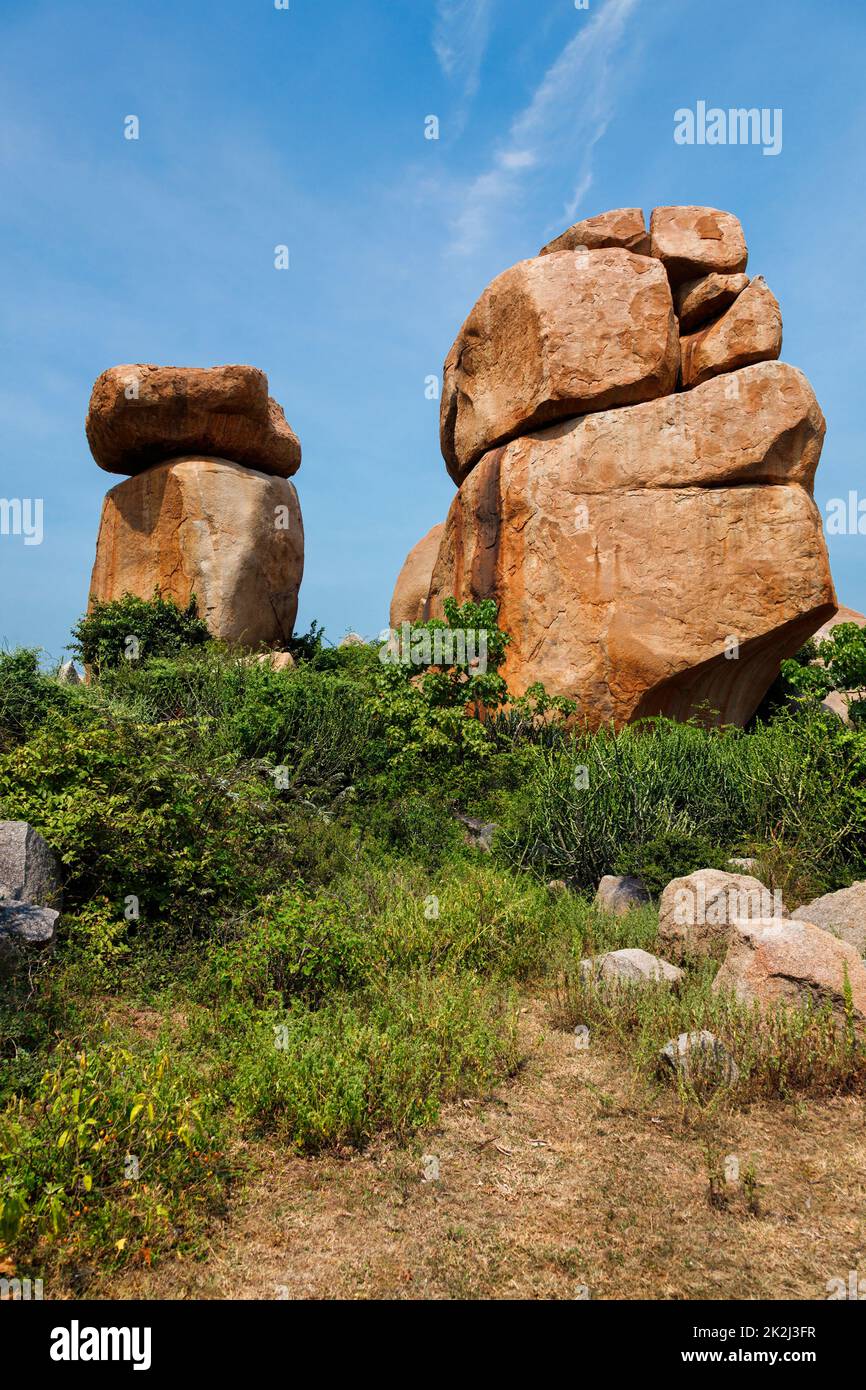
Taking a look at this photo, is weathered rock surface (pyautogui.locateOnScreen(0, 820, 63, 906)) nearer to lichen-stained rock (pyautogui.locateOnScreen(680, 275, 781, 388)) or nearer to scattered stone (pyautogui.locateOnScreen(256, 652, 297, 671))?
scattered stone (pyautogui.locateOnScreen(256, 652, 297, 671))

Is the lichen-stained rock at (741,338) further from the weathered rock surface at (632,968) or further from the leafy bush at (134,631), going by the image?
the weathered rock surface at (632,968)

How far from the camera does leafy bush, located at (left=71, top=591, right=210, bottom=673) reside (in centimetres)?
1595

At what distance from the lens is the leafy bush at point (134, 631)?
15.9 metres

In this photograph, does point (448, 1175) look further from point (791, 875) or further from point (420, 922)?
point (791, 875)

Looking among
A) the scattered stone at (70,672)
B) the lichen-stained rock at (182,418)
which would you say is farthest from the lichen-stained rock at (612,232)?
the scattered stone at (70,672)

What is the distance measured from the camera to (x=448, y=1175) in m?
4.05

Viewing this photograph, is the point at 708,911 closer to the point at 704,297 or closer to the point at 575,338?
the point at 575,338

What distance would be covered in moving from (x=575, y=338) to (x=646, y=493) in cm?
267

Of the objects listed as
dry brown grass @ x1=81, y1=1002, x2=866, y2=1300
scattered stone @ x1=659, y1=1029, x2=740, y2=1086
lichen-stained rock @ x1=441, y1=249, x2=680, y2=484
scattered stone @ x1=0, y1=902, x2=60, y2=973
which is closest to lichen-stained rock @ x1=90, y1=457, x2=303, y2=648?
lichen-stained rock @ x1=441, y1=249, x2=680, y2=484

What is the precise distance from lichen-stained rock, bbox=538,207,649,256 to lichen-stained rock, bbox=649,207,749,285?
29 cm

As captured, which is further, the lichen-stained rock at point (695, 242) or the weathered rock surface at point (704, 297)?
the lichen-stained rock at point (695, 242)

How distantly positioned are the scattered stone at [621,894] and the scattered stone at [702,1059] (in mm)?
2519

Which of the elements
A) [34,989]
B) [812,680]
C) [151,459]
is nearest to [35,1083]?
[34,989]
